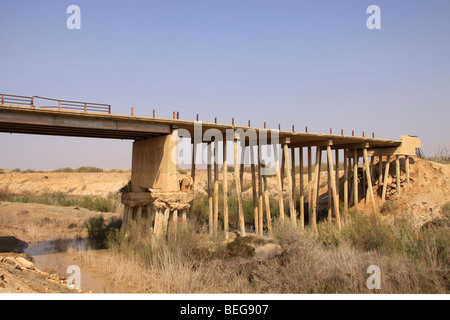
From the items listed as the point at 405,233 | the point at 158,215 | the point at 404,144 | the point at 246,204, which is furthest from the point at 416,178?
the point at 158,215

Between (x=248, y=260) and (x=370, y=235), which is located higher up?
(x=370, y=235)

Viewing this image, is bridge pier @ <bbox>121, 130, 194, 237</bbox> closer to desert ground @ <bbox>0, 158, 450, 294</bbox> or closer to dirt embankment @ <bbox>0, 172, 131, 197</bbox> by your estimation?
desert ground @ <bbox>0, 158, 450, 294</bbox>

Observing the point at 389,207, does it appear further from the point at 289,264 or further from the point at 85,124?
the point at 85,124

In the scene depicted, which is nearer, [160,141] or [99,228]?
[160,141]

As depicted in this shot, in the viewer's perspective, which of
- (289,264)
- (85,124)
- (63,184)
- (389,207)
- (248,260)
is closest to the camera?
(289,264)

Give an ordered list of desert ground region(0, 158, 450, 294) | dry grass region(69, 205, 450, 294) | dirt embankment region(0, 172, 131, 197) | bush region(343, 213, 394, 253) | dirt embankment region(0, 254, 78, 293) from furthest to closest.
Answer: dirt embankment region(0, 172, 131, 197) → bush region(343, 213, 394, 253) → desert ground region(0, 158, 450, 294) → dry grass region(69, 205, 450, 294) → dirt embankment region(0, 254, 78, 293)

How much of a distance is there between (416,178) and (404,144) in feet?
7.93

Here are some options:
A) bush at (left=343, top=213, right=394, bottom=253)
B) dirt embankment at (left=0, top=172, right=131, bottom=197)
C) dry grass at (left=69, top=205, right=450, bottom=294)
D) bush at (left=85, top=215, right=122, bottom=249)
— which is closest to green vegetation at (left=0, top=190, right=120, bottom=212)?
bush at (left=85, top=215, right=122, bottom=249)

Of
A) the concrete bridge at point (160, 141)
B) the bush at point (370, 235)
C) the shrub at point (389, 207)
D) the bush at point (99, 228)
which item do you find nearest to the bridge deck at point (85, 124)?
the concrete bridge at point (160, 141)

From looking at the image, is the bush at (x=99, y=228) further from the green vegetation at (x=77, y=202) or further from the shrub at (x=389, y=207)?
the shrub at (x=389, y=207)

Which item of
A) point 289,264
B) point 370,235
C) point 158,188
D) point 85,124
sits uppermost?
point 85,124

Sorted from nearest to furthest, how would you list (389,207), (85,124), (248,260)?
(248,260) → (85,124) → (389,207)

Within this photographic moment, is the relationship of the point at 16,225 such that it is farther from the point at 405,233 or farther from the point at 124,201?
the point at 405,233

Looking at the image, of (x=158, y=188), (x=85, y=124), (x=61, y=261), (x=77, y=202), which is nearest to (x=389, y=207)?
(x=158, y=188)
